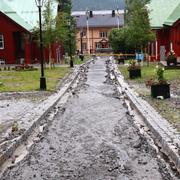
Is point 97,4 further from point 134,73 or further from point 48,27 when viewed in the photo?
point 134,73

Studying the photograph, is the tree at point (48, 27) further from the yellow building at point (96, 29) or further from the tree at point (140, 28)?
the yellow building at point (96, 29)

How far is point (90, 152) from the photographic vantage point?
10.5 metres

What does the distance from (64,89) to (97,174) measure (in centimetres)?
1665

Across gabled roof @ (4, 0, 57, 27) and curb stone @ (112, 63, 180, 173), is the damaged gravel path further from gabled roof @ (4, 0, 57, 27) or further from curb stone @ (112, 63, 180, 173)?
gabled roof @ (4, 0, 57, 27)

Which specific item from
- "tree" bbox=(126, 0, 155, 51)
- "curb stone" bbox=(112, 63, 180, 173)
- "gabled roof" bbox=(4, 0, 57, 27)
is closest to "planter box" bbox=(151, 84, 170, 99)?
"curb stone" bbox=(112, 63, 180, 173)

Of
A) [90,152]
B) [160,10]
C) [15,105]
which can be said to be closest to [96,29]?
[160,10]

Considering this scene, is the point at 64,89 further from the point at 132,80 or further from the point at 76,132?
the point at 76,132

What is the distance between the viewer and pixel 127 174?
8.69 m

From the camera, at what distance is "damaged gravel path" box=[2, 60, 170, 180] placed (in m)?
8.77

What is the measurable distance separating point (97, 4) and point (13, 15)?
4202 inches

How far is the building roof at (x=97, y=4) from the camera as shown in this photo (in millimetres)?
156113

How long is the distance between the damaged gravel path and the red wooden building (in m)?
38.2

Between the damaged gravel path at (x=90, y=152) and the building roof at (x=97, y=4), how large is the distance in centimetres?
14078

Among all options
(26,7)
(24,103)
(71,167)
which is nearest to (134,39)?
(26,7)
